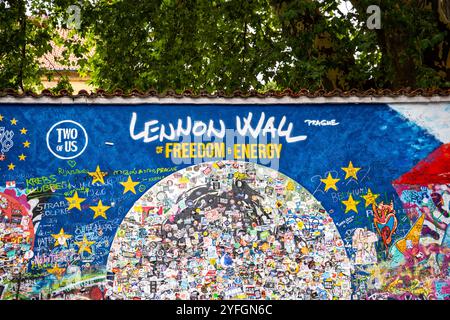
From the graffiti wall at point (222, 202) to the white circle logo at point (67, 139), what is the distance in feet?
0.05

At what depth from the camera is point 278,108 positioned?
939 cm

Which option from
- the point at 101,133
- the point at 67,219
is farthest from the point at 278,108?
the point at 67,219

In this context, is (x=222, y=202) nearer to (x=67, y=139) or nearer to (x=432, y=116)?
(x=67, y=139)

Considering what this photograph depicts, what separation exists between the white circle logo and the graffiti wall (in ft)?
0.05

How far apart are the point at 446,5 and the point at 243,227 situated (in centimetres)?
633

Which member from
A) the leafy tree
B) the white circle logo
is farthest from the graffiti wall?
the leafy tree

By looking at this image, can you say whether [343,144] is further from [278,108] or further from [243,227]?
[243,227]

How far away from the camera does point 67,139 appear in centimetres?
927

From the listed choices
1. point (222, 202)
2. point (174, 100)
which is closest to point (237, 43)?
point (174, 100)

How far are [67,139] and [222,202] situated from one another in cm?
205

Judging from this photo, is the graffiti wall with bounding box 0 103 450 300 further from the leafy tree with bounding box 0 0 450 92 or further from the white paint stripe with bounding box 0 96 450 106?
the leafy tree with bounding box 0 0 450 92

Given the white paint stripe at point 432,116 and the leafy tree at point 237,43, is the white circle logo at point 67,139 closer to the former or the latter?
the white paint stripe at point 432,116

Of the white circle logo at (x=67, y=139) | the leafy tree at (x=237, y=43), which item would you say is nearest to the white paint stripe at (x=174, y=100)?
the white circle logo at (x=67, y=139)

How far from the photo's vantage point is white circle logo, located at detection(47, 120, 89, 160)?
364 inches
